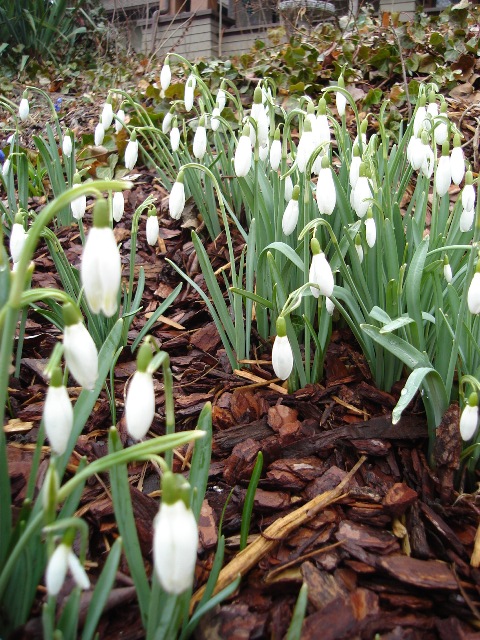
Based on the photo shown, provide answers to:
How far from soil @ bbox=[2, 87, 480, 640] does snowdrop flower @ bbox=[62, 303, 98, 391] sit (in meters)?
0.49

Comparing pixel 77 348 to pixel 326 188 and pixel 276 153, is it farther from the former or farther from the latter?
pixel 276 153

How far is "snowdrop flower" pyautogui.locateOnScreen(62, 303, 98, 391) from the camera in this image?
0.89m

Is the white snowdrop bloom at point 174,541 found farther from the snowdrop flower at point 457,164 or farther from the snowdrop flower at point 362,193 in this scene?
the snowdrop flower at point 457,164

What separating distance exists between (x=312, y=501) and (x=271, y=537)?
182 millimetres

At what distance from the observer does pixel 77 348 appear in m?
0.89

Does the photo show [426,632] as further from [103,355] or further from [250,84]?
[250,84]

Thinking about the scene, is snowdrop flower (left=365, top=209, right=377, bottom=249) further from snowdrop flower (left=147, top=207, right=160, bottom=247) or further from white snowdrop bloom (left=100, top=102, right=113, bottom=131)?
white snowdrop bloom (left=100, top=102, right=113, bottom=131)

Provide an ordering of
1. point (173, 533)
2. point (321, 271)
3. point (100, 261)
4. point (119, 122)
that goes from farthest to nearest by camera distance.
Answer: point (119, 122), point (321, 271), point (100, 261), point (173, 533)

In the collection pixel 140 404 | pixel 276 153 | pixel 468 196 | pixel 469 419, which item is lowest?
pixel 469 419

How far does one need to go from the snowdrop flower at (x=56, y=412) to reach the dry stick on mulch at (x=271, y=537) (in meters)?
0.52

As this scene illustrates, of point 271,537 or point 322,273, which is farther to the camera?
point 322,273

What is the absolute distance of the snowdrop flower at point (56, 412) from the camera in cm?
89

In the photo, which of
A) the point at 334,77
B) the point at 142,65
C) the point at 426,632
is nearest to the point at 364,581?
the point at 426,632

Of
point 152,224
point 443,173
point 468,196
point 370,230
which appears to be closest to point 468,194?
point 468,196
